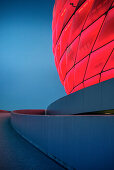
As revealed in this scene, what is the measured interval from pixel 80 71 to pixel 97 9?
12.4 ft

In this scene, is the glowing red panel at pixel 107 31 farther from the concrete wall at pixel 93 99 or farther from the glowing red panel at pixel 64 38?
the glowing red panel at pixel 64 38

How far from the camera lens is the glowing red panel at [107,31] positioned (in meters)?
7.76

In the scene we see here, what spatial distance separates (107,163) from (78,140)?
0.81 meters

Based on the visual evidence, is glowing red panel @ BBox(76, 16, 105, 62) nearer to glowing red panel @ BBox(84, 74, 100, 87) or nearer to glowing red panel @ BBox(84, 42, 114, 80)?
glowing red panel @ BBox(84, 42, 114, 80)

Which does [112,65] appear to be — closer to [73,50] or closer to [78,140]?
[73,50]

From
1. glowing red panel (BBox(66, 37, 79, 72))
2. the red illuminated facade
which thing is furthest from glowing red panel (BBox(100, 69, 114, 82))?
glowing red panel (BBox(66, 37, 79, 72))

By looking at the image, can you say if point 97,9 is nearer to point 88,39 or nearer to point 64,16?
point 88,39

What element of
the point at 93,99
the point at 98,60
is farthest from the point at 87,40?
the point at 93,99

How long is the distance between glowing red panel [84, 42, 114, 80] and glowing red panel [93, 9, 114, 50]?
0.31 m

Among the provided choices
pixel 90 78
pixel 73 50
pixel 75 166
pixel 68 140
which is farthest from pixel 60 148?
pixel 73 50

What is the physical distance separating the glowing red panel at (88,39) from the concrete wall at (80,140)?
6.03 m

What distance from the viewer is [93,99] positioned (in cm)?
703

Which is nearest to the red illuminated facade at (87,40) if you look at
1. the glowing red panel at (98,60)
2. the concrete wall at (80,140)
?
the glowing red panel at (98,60)

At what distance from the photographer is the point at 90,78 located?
9430 mm
